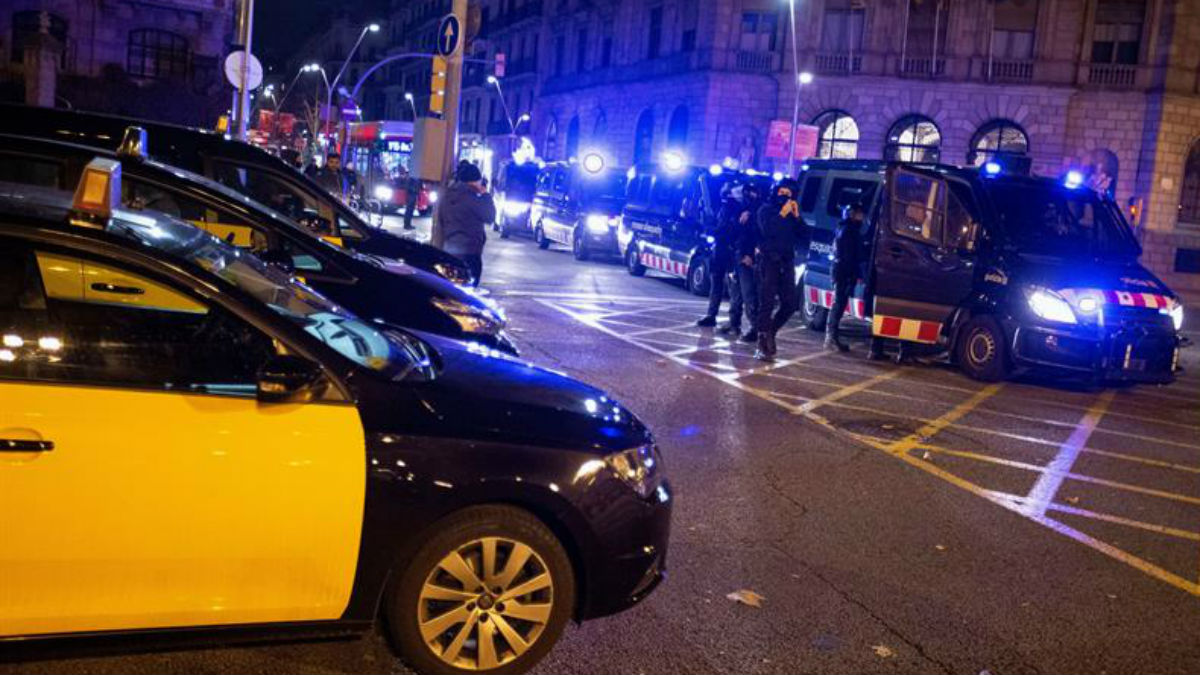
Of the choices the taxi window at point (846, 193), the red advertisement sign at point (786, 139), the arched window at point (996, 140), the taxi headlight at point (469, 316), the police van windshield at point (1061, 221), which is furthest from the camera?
the arched window at point (996, 140)

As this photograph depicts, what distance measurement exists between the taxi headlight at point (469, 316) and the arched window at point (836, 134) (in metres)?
32.2

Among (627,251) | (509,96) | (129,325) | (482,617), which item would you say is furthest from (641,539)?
(509,96)

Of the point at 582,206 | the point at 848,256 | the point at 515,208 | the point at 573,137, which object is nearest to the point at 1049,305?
the point at 848,256

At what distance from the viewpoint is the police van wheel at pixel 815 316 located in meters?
15.0

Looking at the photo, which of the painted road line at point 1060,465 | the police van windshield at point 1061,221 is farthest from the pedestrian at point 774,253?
the painted road line at point 1060,465

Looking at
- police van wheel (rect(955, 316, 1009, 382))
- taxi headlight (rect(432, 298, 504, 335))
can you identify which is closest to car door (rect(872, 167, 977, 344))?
police van wheel (rect(955, 316, 1009, 382))

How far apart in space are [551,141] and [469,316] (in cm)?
4961

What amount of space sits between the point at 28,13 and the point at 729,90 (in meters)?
26.1

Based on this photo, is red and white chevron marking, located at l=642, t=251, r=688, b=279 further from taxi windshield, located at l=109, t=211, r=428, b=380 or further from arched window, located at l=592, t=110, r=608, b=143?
arched window, located at l=592, t=110, r=608, b=143

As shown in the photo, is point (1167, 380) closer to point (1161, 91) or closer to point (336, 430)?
point (336, 430)

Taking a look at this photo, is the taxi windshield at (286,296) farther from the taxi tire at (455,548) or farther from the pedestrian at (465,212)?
the pedestrian at (465,212)

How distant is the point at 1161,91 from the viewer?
34531 millimetres

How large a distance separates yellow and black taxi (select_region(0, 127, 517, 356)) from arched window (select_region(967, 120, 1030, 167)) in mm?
32181

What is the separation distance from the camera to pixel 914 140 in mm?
37562
